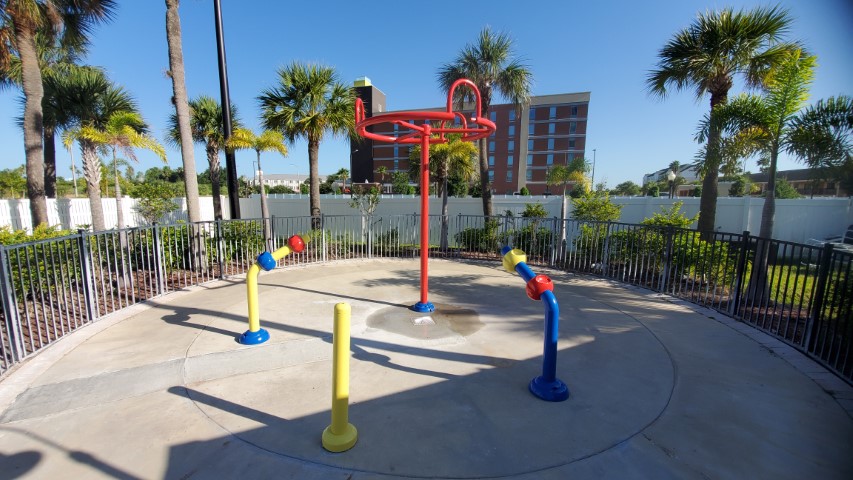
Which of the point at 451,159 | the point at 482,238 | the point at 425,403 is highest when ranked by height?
the point at 451,159

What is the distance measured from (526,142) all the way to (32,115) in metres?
59.6

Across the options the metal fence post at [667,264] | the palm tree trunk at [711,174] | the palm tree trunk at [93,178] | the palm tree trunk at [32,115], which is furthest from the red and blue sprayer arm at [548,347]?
the palm tree trunk at [32,115]

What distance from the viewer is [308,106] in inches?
431

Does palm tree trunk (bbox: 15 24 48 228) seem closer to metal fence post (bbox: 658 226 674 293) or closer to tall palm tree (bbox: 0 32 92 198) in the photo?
tall palm tree (bbox: 0 32 92 198)

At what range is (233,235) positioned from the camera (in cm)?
853

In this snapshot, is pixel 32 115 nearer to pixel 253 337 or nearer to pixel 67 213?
pixel 67 213

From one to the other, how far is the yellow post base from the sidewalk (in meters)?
0.07

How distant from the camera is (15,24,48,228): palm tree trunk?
26.5ft

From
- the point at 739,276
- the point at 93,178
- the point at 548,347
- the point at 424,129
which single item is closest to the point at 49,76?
the point at 93,178

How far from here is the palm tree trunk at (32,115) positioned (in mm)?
8091

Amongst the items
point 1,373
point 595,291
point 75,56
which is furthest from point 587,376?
point 75,56

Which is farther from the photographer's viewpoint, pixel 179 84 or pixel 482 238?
pixel 482 238

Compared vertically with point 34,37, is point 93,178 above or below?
below

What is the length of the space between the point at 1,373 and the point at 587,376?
5.68m
